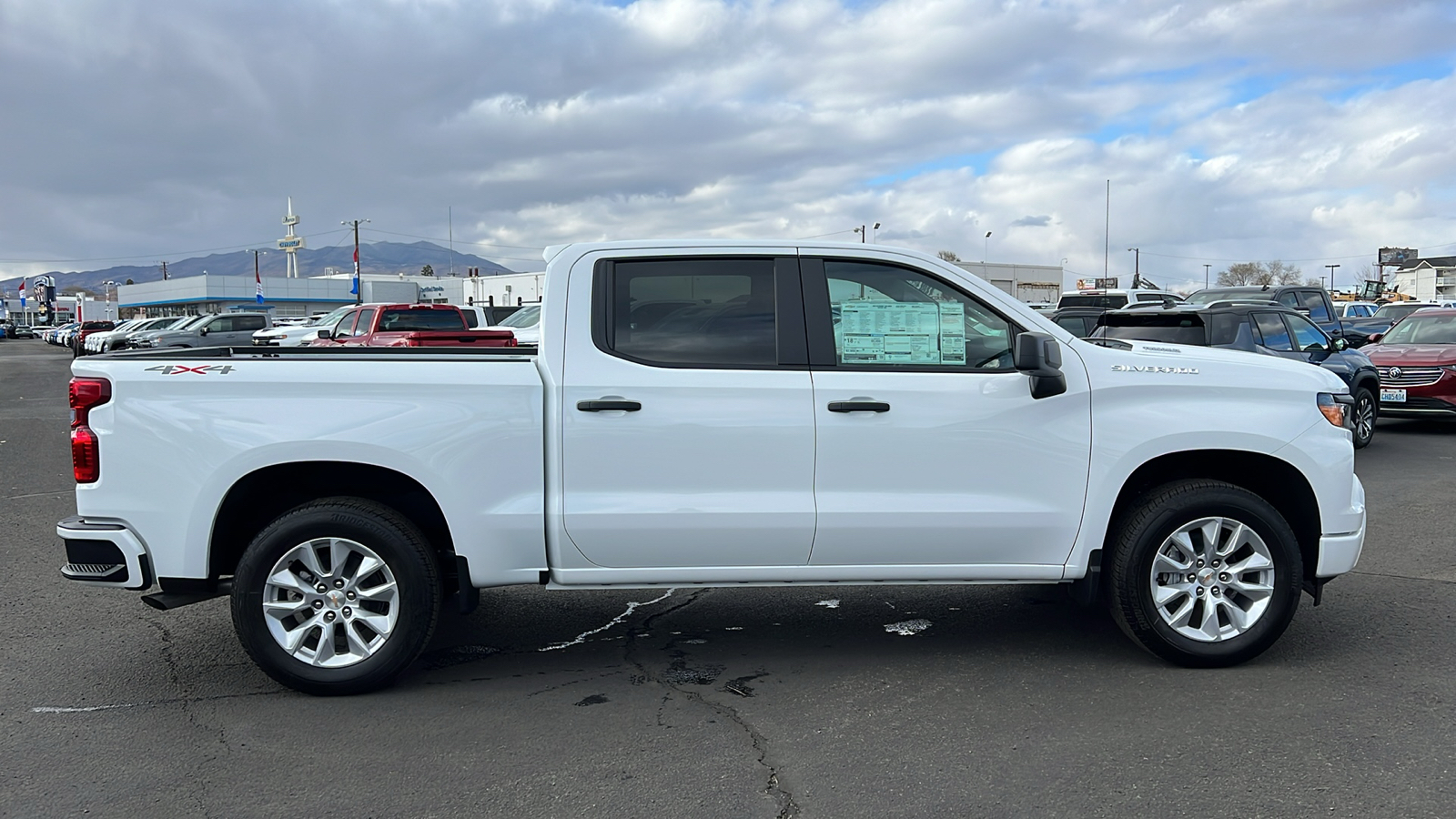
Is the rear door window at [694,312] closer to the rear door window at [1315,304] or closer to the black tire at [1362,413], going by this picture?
the black tire at [1362,413]

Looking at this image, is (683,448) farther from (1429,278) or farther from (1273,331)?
(1429,278)

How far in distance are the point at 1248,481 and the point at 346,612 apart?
420cm

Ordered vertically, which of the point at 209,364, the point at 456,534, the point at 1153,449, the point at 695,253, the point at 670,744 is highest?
the point at 695,253

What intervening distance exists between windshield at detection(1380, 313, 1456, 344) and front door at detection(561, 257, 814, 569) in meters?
12.8

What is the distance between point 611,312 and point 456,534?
1150 mm

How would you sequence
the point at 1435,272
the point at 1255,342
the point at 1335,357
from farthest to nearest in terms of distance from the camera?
the point at 1435,272 < the point at 1335,357 < the point at 1255,342

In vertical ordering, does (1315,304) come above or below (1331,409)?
above

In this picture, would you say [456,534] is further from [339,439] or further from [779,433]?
[779,433]

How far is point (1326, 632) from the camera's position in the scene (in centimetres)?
540

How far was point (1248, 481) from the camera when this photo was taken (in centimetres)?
525

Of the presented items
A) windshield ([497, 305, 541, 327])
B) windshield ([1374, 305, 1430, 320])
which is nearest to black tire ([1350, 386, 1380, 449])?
windshield ([497, 305, 541, 327])

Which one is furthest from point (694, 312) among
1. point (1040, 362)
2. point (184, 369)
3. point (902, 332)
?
point (184, 369)

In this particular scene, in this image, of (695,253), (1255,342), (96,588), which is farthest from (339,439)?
(1255,342)

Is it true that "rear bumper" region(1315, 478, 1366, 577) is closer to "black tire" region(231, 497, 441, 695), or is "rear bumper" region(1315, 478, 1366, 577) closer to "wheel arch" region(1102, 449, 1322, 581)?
"wheel arch" region(1102, 449, 1322, 581)
